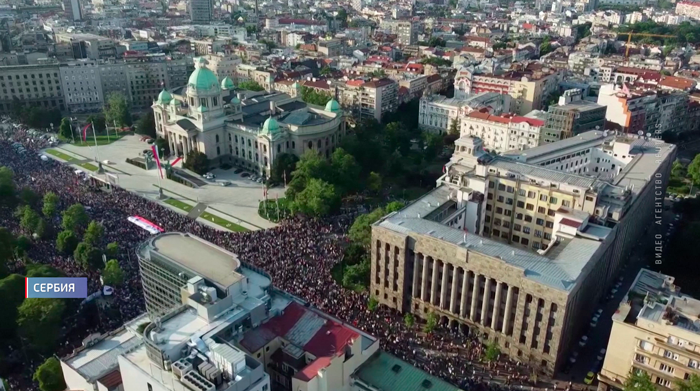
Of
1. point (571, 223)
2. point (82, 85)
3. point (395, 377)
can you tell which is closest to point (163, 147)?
point (82, 85)

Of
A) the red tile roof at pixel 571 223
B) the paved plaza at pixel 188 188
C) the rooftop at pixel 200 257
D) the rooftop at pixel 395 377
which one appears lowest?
the paved plaza at pixel 188 188

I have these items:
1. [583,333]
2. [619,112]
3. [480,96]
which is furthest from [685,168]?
[583,333]

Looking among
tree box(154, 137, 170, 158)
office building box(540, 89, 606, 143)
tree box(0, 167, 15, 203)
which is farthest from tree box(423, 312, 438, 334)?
tree box(154, 137, 170, 158)

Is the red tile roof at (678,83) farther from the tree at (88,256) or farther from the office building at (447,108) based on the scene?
the tree at (88,256)

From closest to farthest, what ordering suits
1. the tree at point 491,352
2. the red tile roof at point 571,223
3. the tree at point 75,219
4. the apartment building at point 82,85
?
1. the tree at point 491,352
2. the red tile roof at point 571,223
3. the tree at point 75,219
4. the apartment building at point 82,85

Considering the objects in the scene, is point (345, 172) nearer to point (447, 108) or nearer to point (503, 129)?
point (503, 129)

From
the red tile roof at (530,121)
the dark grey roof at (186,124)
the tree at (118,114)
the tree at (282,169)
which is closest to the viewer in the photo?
the tree at (282,169)

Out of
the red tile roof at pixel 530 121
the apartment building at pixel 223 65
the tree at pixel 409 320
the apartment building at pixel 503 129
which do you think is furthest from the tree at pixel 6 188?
the red tile roof at pixel 530 121
